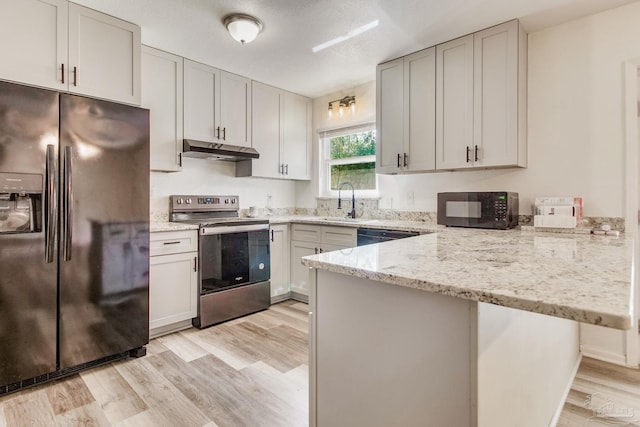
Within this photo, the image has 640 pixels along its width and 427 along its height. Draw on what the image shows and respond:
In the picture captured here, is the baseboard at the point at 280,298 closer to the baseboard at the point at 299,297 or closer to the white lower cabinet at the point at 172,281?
the baseboard at the point at 299,297

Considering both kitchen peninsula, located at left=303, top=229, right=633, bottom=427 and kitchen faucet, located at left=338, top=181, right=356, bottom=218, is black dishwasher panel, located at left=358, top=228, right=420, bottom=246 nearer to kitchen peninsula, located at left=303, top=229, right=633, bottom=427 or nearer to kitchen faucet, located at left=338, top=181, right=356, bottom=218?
kitchen faucet, located at left=338, top=181, right=356, bottom=218

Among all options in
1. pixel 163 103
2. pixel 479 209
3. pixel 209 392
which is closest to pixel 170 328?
pixel 209 392

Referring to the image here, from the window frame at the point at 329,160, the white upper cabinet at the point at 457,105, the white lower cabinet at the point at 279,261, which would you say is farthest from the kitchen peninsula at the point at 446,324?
the window frame at the point at 329,160

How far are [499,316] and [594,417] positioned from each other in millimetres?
1474

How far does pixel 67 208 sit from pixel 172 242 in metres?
0.82

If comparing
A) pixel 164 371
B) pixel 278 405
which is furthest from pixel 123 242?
pixel 278 405

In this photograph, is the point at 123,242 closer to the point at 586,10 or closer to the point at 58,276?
the point at 58,276

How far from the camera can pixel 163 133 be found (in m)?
2.99

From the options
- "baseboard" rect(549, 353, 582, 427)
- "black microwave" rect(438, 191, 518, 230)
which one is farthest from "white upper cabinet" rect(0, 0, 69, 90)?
"baseboard" rect(549, 353, 582, 427)

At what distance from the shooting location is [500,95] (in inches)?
101

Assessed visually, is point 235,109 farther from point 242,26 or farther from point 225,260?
point 225,260

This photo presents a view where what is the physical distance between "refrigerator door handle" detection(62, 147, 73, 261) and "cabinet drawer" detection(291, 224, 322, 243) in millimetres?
2112

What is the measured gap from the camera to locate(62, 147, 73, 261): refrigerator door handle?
2.10m

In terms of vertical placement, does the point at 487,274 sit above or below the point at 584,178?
below
